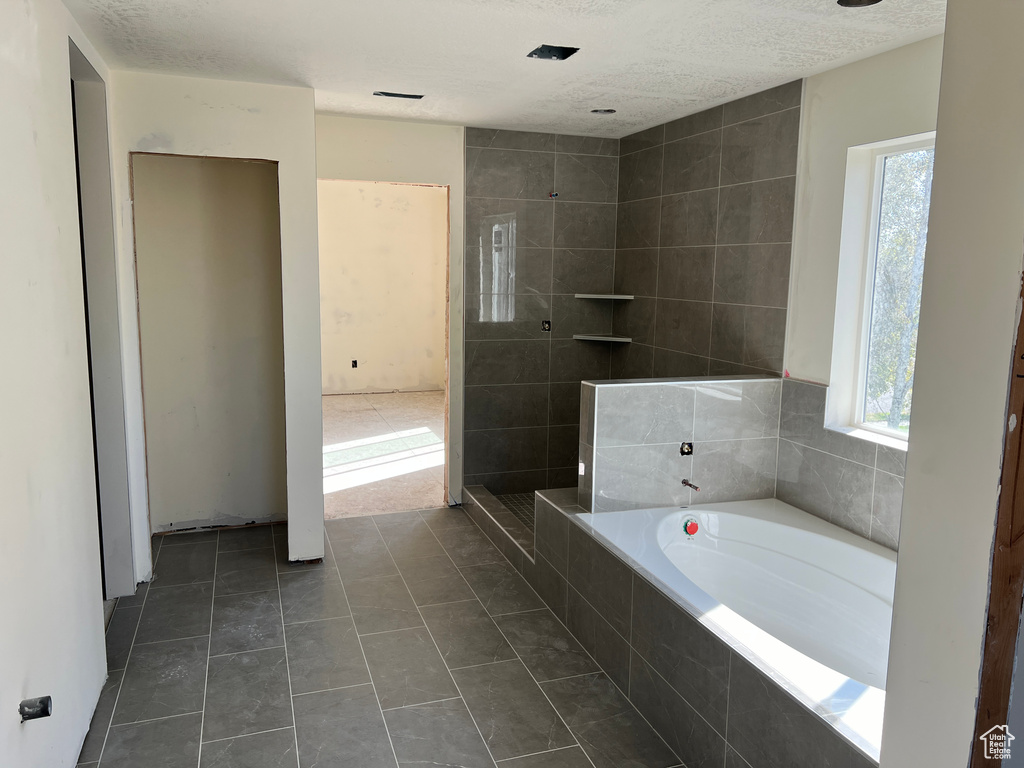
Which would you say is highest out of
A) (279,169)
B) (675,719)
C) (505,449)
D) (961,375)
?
(279,169)

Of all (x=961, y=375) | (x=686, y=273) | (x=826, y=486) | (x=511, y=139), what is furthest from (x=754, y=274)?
(x=961, y=375)

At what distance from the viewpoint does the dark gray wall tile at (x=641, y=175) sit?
4527 mm

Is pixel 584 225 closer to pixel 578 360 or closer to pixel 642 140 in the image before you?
pixel 642 140

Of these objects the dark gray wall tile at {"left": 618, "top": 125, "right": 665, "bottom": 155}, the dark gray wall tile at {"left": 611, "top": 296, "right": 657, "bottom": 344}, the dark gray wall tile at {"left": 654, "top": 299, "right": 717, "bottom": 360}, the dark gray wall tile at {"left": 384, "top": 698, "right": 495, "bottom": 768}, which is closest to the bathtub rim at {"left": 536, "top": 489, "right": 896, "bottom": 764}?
the dark gray wall tile at {"left": 384, "top": 698, "right": 495, "bottom": 768}

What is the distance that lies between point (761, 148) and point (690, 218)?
0.65m

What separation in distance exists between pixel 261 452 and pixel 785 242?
327 centimetres

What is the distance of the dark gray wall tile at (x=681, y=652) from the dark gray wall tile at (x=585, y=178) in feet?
9.69

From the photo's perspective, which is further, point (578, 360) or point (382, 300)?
point (382, 300)

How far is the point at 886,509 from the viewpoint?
10.1 feet

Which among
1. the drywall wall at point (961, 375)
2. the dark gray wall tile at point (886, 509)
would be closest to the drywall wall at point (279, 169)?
the dark gray wall tile at point (886, 509)

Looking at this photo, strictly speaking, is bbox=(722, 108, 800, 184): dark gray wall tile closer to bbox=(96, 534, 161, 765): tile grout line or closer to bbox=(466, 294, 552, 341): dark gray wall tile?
bbox=(466, 294, 552, 341): dark gray wall tile

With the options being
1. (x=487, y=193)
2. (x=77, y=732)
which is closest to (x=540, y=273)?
(x=487, y=193)

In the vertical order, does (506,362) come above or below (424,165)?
below

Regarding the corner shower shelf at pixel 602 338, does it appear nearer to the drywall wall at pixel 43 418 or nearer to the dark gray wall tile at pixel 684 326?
the dark gray wall tile at pixel 684 326
